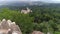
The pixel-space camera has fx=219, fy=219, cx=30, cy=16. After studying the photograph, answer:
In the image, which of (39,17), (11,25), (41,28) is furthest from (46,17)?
(11,25)

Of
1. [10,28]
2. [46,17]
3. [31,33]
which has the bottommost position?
[46,17]

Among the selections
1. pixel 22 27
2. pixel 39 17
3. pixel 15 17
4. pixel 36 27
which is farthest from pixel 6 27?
pixel 39 17

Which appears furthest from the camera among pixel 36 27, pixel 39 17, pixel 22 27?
pixel 39 17

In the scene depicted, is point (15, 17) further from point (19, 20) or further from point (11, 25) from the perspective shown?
point (11, 25)

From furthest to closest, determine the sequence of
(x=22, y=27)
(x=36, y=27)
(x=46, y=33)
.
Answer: (x=36, y=27) → (x=46, y=33) → (x=22, y=27)

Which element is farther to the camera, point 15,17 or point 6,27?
point 15,17

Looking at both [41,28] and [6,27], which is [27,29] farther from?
[6,27]

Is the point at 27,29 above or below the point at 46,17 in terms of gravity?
above

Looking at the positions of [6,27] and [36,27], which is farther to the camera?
[36,27]

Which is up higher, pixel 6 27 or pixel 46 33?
pixel 6 27
